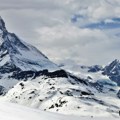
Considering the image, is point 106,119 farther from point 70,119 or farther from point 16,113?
point 16,113

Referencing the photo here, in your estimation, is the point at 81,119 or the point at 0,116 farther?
the point at 81,119

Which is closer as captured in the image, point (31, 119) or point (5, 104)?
point (31, 119)

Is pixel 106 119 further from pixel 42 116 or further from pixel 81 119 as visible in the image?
pixel 42 116

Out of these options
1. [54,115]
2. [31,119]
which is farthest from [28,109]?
[31,119]

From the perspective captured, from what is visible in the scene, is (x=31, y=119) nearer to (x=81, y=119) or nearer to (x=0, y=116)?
(x=0, y=116)

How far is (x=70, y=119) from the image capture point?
28.6 metres

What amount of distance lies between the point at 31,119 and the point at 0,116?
6.92 feet

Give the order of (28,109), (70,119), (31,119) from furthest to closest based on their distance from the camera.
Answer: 1. (28,109)
2. (70,119)
3. (31,119)

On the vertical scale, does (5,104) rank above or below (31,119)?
above

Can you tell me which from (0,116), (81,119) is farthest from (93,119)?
(0,116)

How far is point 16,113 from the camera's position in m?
27.8

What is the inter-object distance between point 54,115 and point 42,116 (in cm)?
178

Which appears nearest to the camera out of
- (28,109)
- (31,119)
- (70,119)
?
(31,119)

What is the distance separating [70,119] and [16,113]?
3503 mm
